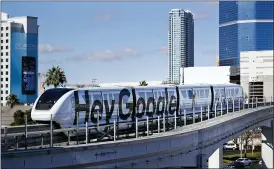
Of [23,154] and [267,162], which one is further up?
[23,154]

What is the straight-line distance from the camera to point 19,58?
123875 mm

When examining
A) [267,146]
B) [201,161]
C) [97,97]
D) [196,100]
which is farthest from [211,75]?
[97,97]

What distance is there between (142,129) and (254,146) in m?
48.7

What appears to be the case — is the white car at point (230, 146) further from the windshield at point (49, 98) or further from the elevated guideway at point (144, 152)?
the windshield at point (49, 98)

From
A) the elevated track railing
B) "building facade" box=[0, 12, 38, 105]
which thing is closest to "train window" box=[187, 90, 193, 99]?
the elevated track railing

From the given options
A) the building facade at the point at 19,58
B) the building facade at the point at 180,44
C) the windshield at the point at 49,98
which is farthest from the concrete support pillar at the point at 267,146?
the building facade at the point at 180,44

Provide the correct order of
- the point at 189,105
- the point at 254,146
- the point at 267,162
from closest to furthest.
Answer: the point at 189,105 < the point at 267,162 < the point at 254,146

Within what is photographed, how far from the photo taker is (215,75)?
10394 centimetres

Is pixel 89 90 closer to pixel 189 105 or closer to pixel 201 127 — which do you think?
pixel 201 127

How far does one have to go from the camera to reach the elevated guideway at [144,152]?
14164 millimetres

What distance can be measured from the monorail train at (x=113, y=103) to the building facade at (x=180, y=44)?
146269 millimetres

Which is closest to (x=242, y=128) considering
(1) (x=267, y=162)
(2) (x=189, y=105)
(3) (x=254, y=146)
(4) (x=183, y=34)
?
(2) (x=189, y=105)

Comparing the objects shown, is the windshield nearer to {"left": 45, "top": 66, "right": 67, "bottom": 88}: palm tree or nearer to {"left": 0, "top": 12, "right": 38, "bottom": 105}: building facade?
{"left": 45, "top": 66, "right": 67, "bottom": 88}: palm tree

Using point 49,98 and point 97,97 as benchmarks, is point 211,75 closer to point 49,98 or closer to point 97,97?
point 97,97
